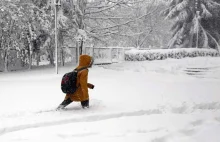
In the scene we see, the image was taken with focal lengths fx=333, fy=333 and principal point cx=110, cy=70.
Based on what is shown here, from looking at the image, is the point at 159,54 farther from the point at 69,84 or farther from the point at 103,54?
the point at 69,84

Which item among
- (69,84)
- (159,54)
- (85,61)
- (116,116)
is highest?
(85,61)

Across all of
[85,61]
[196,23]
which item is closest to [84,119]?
[85,61]

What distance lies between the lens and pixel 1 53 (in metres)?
22.2

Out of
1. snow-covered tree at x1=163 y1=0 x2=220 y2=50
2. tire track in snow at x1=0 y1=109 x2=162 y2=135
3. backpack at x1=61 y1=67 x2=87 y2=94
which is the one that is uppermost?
snow-covered tree at x1=163 y1=0 x2=220 y2=50

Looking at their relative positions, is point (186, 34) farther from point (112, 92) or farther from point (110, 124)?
point (110, 124)

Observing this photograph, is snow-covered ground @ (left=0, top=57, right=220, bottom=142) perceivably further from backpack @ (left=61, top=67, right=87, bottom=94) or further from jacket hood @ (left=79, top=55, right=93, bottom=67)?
jacket hood @ (left=79, top=55, right=93, bottom=67)

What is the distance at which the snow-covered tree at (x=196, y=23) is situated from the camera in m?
29.9

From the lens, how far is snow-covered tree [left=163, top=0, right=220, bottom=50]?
29.9 metres

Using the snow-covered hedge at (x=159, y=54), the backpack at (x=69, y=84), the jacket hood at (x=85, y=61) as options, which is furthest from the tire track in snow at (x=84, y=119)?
the snow-covered hedge at (x=159, y=54)

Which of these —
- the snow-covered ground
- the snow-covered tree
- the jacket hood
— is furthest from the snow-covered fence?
the jacket hood

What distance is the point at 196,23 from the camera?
29.6 meters

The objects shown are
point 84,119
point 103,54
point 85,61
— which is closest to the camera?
point 84,119

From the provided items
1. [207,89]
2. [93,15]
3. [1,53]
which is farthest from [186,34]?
[207,89]

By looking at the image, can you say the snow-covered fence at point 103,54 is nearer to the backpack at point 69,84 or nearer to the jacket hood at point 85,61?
the jacket hood at point 85,61
